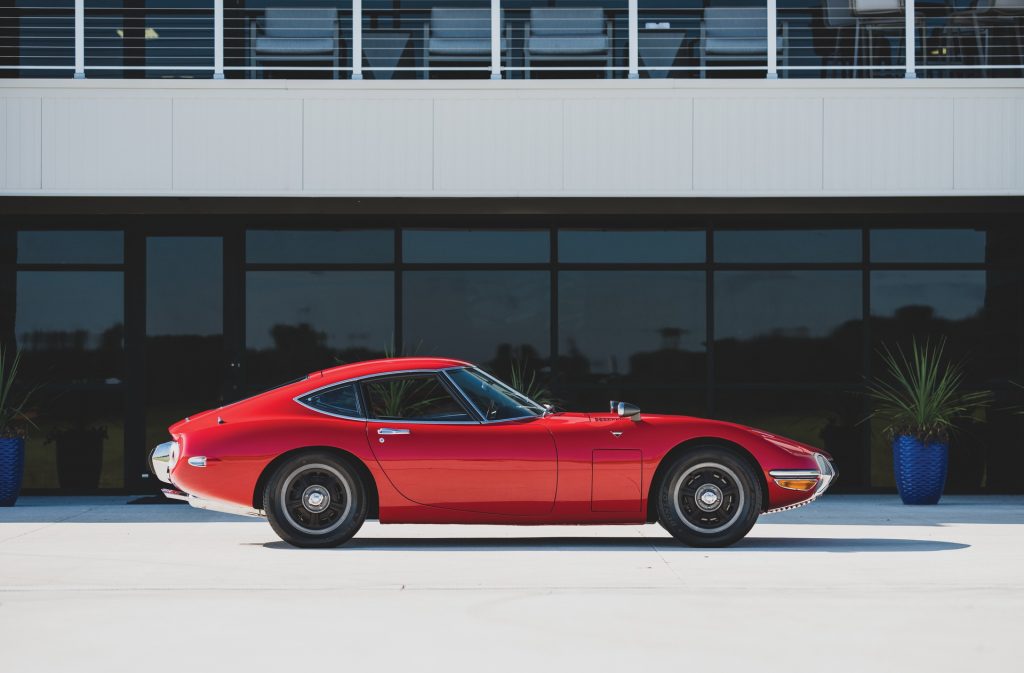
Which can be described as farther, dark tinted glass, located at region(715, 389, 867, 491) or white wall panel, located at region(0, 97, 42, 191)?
dark tinted glass, located at region(715, 389, 867, 491)

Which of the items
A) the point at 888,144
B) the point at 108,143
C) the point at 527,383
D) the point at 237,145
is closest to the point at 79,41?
the point at 108,143

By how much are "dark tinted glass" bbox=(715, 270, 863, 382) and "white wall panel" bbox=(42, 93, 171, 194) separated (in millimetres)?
5713

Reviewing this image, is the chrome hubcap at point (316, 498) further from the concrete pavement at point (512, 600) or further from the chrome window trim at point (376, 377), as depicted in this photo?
the chrome window trim at point (376, 377)

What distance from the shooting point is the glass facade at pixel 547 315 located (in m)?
14.1

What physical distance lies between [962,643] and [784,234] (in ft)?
30.1

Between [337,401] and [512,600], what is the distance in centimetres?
283

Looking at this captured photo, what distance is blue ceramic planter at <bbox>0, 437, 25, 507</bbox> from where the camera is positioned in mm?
12641

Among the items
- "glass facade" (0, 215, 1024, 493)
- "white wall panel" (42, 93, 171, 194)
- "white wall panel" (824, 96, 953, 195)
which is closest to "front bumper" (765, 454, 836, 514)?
"white wall panel" (824, 96, 953, 195)

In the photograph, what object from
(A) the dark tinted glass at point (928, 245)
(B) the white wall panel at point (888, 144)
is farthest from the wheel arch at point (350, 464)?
(A) the dark tinted glass at point (928, 245)

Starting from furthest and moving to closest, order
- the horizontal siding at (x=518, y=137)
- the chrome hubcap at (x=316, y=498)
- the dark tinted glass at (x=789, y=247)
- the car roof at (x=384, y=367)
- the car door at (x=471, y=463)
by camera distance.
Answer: the dark tinted glass at (x=789, y=247) → the horizontal siding at (x=518, y=137) → the car roof at (x=384, y=367) → the chrome hubcap at (x=316, y=498) → the car door at (x=471, y=463)

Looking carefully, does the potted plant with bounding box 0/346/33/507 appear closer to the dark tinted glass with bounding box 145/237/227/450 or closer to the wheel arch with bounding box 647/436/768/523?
the dark tinted glass with bounding box 145/237/227/450

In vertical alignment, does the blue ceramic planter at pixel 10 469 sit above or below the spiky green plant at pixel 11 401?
below

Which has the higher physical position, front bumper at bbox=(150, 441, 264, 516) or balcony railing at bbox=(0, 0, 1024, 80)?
balcony railing at bbox=(0, 0, 1024, 80)

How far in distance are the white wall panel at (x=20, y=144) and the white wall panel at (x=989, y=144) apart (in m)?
8.46
